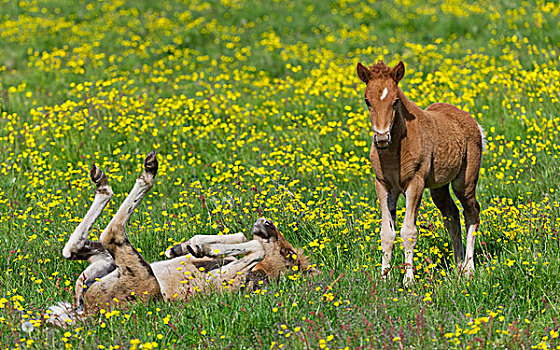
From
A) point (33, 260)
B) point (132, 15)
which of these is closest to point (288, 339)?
point (33, 260)

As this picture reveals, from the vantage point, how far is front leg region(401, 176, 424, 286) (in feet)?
19.7

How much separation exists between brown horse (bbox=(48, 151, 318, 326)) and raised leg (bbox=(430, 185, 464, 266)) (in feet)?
5.17

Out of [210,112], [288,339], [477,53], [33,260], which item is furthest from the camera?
[477,53]

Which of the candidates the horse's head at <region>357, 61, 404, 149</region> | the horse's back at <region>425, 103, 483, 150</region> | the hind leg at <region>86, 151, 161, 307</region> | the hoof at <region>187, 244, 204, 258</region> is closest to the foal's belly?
the horse's back at <region>425, 103, 483, 150</region>

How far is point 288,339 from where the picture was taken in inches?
195

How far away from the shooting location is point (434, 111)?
6.81 meters

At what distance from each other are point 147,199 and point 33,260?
6.83 ft

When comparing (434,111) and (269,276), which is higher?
(434,111)

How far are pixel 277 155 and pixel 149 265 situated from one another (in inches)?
149

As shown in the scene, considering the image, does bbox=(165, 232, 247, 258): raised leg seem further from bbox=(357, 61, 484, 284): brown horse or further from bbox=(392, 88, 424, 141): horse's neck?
bbox=(392, 88, 424, 141): horse's neck

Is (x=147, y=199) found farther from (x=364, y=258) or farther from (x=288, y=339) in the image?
(x=288, y=339)

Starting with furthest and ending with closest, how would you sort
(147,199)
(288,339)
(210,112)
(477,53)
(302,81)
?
1. (477,53)
2. (302,81)
3. (210,112)
4. (147,199)
5. (288,339)

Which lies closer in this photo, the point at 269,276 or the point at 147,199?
the point at 269,276

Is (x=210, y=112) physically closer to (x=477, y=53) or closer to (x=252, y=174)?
(x=252, y=174)
